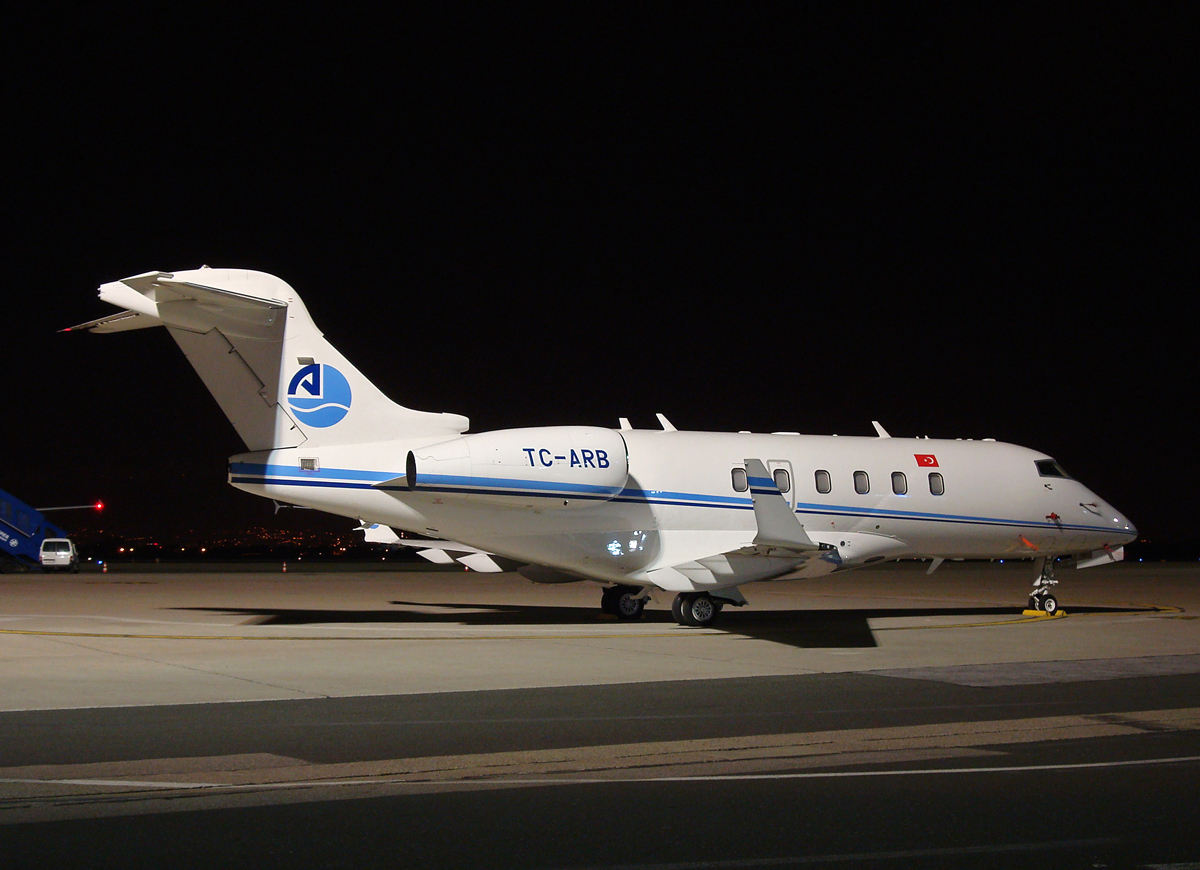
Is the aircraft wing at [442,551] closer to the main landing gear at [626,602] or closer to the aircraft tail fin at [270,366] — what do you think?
the main landing gear at [626,602]

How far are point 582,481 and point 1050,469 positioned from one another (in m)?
9.85

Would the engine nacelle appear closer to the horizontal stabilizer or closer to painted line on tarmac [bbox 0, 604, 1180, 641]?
painted line on tarmac [bbox 0, 604, 1180, 641]

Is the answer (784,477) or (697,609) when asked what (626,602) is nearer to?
(697,609)

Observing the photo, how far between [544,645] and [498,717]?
6.30 meters

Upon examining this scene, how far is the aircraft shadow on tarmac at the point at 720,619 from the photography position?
1770 cm

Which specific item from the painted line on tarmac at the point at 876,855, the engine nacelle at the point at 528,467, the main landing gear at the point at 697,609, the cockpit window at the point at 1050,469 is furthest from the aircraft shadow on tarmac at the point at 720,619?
the painted line on tarmac at the point at 876,855

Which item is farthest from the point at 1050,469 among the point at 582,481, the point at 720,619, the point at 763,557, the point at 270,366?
the point at 270,366

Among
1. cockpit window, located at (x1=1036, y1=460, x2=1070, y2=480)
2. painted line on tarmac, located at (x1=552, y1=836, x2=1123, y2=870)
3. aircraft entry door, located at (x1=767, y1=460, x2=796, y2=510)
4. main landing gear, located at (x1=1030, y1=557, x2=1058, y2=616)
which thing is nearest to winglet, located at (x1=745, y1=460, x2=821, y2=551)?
aircraft entry door, located at (x1=767, y1=460, x2=796, y2=510)

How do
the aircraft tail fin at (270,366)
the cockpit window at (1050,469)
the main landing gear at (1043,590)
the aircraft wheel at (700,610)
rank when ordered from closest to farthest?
the aircraft tail fin at (270,366) < the aircraft wheel at (700,610) < the main landing gear at (1043,590) < the cockpit window at (1050,469)

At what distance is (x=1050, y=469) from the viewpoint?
72.7ft

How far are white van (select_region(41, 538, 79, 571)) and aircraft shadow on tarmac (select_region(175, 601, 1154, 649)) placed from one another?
77.6ft

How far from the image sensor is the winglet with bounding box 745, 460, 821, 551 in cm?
1619

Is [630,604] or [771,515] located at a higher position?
[771,515]

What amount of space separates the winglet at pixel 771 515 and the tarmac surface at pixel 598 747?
144 cm
